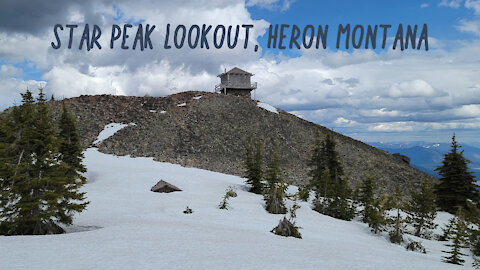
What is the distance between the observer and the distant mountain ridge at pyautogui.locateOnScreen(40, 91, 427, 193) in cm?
4476

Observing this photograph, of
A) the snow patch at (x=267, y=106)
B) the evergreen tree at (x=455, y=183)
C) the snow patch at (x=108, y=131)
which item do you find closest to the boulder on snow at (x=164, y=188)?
the snow patch at (x=108, y=131)

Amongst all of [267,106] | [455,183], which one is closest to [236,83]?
[267,106]

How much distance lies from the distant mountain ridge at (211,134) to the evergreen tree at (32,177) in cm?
2777

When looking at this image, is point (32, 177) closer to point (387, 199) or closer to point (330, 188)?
point (387, 199)

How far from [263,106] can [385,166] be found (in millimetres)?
24857

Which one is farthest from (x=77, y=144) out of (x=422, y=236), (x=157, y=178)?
(x=422, y=236)

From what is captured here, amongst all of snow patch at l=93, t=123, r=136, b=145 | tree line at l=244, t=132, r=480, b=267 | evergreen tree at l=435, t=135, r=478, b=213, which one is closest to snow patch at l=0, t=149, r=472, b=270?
tree line at l=244, t=132, r=480, b=267

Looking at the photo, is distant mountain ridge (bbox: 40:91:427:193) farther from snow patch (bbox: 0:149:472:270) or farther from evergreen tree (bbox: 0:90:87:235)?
evergreen tree (bbox: 0:90:87:235)

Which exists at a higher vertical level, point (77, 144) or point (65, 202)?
point (77, 144)

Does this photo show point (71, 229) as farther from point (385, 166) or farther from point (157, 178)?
point (385, 166)

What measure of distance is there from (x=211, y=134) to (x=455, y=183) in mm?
33437

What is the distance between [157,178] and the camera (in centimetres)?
2781

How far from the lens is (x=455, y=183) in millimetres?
33562

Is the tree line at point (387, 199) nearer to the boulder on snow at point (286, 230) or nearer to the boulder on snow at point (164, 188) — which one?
the boulder on snow at point (286, 230)
